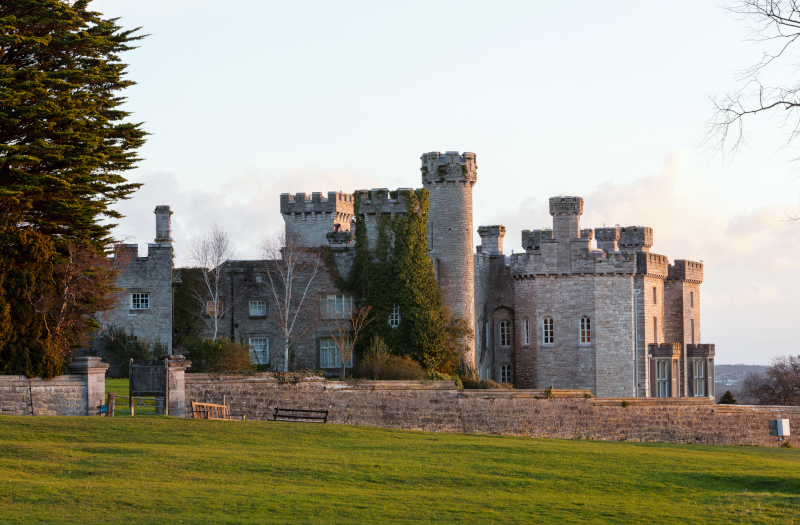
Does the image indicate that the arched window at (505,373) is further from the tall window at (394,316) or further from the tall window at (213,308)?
the tall window at (213,308)

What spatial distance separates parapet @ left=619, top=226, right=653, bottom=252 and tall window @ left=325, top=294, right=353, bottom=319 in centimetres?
1702

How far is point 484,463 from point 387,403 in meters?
10.8

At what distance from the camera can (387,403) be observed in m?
29.1

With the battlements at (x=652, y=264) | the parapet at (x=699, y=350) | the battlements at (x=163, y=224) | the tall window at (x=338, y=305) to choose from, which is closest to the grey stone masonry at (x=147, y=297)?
the battlements at (x=163, y=224)

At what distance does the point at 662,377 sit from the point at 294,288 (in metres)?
17.6

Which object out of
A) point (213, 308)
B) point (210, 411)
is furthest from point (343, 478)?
point (213, 308)

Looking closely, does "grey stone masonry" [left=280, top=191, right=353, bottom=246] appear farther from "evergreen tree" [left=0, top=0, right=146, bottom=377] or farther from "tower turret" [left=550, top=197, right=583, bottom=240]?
"evergreen tree" [left=0, top=0, right=146, bottom=377]

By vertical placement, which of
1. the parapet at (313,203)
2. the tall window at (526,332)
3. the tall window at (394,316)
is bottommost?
the tall window at (526,332)

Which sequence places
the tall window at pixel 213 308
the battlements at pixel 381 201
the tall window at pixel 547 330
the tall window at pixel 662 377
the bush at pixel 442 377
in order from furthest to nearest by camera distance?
the tall window at pixel 662 377 → the tall window at pixel 547 330 → the tall window at pixel 213 308 → the battlements at pixel 381 201 → the bush at pixel 442 377

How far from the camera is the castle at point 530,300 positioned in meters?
39.8

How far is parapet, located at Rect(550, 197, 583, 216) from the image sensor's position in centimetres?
4084

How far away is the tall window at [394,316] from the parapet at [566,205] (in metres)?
8.56

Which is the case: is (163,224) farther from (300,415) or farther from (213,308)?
(300,415)

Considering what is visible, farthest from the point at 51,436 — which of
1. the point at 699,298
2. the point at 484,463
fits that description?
the point at 699,298
